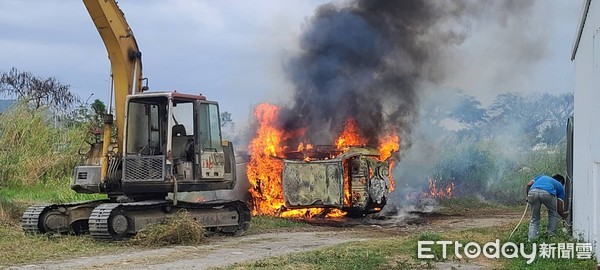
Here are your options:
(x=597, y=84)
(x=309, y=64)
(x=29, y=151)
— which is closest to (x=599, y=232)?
(x=597, y=84)

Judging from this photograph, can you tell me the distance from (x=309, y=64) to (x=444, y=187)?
29.0 feet

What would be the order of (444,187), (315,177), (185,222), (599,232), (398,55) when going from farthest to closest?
(444,187) < (398,55) < (315,177) < (185,222) < (599,232)

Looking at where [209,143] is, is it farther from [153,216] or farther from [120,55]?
Answer: [120,55]

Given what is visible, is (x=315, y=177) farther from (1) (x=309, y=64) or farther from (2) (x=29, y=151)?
(2) (x=29, y=151)

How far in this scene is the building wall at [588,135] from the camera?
416 inches

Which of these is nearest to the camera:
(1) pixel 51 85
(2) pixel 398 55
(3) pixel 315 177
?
(3) pixel 315 177

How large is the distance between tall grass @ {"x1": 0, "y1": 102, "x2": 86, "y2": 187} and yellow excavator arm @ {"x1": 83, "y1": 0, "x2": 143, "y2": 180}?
8.40 m

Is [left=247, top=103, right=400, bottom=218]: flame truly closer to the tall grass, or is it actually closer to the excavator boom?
the excavator boom

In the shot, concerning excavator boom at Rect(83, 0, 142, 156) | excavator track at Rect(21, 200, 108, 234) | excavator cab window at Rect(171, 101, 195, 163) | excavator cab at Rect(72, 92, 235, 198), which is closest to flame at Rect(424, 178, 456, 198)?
excavator cab at Rect(72, 92, 235, 198)

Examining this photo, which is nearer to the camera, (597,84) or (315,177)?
(597,84)

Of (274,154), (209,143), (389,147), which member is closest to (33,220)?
(209,143)

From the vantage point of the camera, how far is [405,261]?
10.8m

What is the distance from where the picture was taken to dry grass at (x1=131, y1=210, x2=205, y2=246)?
44.1 ft

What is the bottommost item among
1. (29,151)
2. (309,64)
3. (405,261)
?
(405,261)
